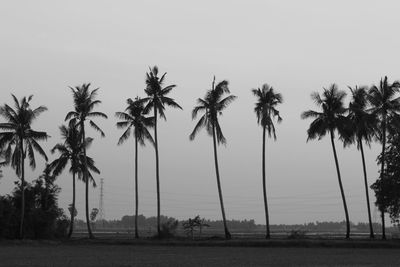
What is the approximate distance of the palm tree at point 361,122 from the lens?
63406 mm

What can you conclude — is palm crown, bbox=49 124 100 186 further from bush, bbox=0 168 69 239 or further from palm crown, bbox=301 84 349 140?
palm crown, bbox=301 84 349 140

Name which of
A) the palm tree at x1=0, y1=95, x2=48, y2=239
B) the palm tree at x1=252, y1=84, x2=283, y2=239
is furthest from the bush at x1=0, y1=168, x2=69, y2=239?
the palm tree at x1=252, y1=84, x2=283, y2=239

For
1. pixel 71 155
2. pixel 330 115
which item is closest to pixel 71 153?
pixel 71 155

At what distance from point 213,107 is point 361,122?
52.8 ft

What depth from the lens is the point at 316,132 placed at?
66.6 metres

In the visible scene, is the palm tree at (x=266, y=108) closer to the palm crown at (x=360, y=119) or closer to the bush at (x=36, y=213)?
the palm crown at (x=360, y=119)

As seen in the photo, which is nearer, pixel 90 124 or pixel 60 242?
pixel 60 242

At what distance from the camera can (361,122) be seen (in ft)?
210

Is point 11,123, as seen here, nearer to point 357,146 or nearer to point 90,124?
point 90,124

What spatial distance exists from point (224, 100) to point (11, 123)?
24.3 meters

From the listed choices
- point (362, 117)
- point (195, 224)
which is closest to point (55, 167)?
point (195, 224)

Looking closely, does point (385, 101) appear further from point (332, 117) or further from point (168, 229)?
point (168, 229)

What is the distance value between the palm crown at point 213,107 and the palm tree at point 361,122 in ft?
43.5

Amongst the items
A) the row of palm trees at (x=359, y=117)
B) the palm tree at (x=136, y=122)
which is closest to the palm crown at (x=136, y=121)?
the palm tree at (x=136, y=122)
